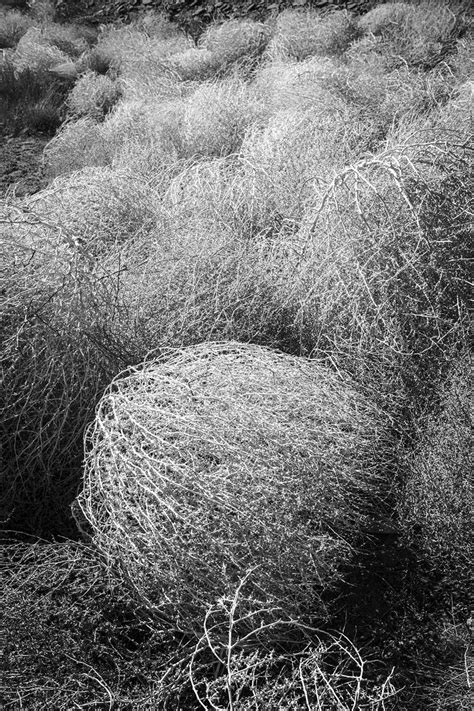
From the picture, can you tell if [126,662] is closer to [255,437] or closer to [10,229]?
[255,437]

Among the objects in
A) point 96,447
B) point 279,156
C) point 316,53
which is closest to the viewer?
point 96,447

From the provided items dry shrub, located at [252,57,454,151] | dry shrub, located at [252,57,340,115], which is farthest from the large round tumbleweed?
dry shrub, located at [252,57,340,115]

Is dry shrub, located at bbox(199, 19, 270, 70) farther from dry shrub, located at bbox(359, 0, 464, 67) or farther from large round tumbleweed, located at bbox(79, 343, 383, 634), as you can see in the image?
large round tumbleweed, located at bbox(79, 343, 383, 634)

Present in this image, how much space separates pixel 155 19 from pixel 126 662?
1125 cm

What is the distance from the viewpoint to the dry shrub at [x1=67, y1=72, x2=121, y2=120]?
855 centimetres

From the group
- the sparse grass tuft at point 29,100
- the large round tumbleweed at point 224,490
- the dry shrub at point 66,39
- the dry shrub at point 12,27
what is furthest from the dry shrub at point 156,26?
the large round tumbleweed at point 224,490

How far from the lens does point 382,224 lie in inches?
141

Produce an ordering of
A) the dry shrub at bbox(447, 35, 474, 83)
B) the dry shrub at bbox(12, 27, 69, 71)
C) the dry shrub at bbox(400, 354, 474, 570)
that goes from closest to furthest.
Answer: the dry shrub at bbox(400, 354, 474, 570) < the dry shrub at bbox(447, 35, 474, 83) < the dry shrub at bbox(12, 27, 69, 71)

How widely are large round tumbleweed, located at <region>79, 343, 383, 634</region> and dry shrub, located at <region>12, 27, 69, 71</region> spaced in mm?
8353

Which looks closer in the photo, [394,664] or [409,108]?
[394,664]

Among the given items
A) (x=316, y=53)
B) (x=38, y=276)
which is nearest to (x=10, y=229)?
(x=38, y=276)

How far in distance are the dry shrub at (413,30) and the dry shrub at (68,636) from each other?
6.26 meters

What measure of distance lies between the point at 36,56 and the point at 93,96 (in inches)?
81.8

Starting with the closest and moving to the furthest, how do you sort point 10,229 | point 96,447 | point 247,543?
point 247,543 < point 96,447 < point 10,229
